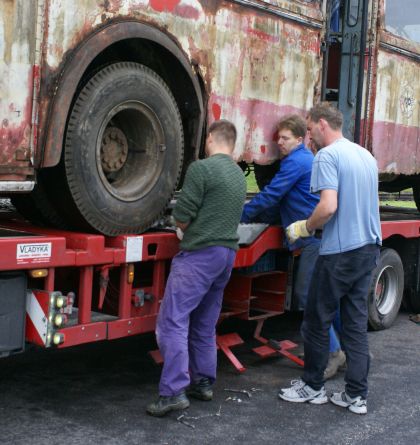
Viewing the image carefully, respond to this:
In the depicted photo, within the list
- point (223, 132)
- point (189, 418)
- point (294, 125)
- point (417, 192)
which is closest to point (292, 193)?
point (294, 125)

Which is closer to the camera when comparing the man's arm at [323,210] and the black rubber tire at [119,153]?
the black rubber tire at [119,153]

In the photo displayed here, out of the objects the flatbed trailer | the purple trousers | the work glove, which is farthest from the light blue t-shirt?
the flatbed trailer

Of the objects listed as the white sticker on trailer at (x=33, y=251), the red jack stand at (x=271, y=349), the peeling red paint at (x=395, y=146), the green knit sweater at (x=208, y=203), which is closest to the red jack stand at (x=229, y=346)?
the red jack stand at (x=271, y=349)

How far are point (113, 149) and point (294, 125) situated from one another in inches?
60.6

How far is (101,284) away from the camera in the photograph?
4645mm

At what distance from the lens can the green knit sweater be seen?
182 inches

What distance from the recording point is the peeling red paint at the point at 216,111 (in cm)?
551

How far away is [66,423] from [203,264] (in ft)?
3.87

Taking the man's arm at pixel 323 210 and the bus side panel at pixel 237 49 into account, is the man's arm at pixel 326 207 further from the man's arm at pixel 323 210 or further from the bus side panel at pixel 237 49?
the bus side panel at pixel 237 49

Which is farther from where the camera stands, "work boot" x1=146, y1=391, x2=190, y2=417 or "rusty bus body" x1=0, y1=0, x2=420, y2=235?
"work boot" x1=146, y1=391, x2=190, y2=417

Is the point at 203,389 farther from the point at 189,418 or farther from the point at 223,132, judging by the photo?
the point at 223,132

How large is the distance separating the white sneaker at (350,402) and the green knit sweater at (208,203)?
4.01ft

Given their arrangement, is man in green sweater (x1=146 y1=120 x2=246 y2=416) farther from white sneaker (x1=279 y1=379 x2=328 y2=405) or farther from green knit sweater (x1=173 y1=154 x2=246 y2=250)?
white sneaker (x1=279 y1=379 x2=328 y2=405)

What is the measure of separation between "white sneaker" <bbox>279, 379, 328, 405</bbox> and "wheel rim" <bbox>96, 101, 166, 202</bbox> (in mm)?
1550
